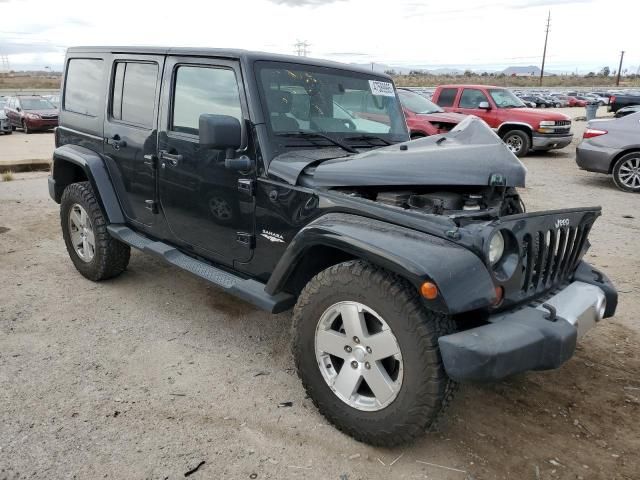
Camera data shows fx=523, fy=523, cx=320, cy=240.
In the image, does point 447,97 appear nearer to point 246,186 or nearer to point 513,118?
point 513,118

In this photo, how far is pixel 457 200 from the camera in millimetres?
2764

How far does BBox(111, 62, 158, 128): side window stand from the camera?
387cm

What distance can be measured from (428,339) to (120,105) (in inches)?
126

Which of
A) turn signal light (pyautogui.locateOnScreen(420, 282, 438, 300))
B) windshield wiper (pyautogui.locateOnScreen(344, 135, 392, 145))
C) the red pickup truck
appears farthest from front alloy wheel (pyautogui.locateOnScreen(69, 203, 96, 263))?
the red pickup truck

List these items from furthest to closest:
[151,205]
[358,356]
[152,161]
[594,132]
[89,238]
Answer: [594,132] → [89,238] → [151,205] → [152,161] → [358,356]

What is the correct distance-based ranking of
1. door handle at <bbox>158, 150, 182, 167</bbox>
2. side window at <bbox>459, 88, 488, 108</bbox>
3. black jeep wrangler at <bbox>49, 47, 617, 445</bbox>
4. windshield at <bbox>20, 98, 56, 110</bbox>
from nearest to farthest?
black jeep wrangler at <bbox>49, 47, 617, 445</bbox>
door handle at <bbox>158, 150, 182, 167</bbox>
side window at <bbox>459, 88, 488, 108</bbox>
windshield at <bbox>20, 98, 56, 110</bbox>

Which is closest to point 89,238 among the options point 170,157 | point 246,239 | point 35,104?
point 170,157

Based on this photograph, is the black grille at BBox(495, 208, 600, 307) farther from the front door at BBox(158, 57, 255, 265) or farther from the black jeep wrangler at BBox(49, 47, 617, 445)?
the front door at BBox(158, 57, 255, 265)

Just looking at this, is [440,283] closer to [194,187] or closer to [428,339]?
[428,339]

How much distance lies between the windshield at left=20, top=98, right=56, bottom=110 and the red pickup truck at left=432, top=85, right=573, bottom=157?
15.7 metres

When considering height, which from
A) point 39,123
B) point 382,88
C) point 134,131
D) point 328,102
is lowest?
point 39,123

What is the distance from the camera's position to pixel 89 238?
4.56 metres

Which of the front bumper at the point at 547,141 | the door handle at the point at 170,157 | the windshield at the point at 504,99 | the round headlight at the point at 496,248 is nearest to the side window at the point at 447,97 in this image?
the windshield at the point at 504,99

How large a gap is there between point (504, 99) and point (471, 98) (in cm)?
84
